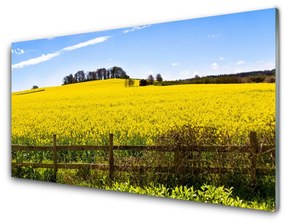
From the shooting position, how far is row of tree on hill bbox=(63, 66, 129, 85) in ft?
12.4

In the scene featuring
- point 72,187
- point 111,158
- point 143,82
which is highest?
point 143,82

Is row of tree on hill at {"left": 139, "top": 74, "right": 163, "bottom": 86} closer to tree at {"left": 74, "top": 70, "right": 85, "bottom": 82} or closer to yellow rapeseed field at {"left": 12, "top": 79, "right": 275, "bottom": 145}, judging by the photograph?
yellow rapeseed field at {"left": 12, "top": 79, "right": 275, "bottom": 145}

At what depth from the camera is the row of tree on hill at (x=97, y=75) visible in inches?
149

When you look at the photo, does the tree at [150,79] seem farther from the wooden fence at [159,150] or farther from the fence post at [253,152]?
the fence post at [253,152]

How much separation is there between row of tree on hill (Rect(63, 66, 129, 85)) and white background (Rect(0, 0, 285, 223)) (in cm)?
32

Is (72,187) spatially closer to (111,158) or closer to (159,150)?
(111,158)

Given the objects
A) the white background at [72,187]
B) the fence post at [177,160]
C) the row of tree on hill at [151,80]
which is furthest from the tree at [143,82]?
the fence post at [177,160]

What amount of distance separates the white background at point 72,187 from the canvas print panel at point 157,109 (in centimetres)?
7

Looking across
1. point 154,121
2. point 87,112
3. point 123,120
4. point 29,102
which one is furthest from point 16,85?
point 154,121

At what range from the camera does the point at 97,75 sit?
3883 millimetres

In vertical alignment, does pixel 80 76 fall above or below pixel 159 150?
above

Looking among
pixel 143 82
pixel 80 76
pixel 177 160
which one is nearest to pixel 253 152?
pixel 177 160

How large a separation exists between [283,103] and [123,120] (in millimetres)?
1236

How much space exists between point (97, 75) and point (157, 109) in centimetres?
57
